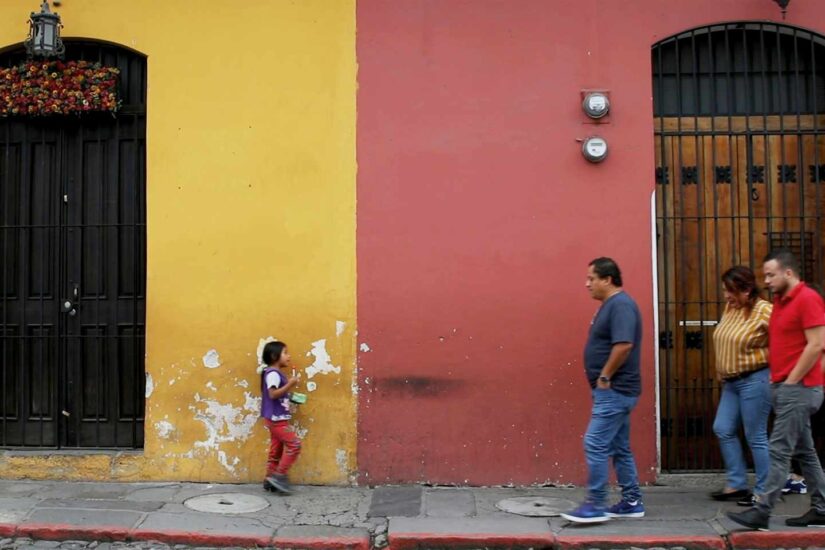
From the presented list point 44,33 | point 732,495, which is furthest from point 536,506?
point 44,33

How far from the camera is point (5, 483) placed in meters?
6.95

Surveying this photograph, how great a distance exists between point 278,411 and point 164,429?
3.64 feet

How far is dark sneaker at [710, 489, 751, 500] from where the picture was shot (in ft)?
20.6

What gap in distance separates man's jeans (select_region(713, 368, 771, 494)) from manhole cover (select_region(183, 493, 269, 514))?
3448mm

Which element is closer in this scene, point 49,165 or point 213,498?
point 213,498

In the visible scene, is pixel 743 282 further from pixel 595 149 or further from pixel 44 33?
pixel 44 33

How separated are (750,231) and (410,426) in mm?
3227

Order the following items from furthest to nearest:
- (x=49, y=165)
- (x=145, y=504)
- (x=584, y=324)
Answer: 1. (x=49, y=165)
2. (x=584, y=324)
3. (x=145, y=504)

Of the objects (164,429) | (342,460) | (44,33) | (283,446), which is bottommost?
(342,460)

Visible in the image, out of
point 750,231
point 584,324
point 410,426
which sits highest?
point 750,231

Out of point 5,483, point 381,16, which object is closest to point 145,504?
point 5,483

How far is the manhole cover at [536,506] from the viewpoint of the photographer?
6137 millimetres

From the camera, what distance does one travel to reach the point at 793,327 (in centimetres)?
557

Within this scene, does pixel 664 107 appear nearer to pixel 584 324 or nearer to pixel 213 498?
pixel 584 324
